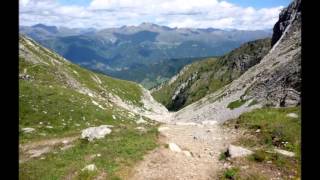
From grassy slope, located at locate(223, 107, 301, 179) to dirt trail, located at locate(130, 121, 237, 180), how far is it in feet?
5.14

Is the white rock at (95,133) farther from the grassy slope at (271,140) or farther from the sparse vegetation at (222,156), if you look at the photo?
the grassy slope at (271,140)

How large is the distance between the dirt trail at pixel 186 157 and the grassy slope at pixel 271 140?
157cm

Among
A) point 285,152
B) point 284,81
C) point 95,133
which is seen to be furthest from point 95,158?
point 284,81

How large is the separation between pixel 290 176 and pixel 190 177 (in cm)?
579

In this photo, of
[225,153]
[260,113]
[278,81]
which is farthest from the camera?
[278,81]

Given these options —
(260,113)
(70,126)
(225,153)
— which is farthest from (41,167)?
(260,113)

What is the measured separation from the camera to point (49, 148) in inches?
1260

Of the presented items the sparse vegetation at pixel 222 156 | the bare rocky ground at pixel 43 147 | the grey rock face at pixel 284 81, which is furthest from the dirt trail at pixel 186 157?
the grey rock face at pixel 284 81

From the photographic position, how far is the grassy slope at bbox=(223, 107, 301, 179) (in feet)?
79.8

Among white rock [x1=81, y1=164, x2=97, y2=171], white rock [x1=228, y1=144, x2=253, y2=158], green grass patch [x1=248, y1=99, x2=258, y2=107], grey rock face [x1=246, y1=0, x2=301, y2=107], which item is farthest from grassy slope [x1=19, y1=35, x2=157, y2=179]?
green grass patch [x1=248, y1=99, x2=258, y2=107]

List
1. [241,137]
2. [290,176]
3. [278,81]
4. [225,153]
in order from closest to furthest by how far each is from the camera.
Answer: [290,176], [225,153], [241,137], [278,81]
